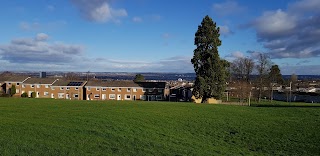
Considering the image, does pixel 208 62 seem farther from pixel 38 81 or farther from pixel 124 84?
pixel 38 81

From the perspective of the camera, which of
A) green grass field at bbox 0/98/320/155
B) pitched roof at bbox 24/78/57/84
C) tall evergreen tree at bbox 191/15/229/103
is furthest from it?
pitched roof at bbox 24/78/57/84

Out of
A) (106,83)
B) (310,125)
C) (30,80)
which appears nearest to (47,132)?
(310,125)

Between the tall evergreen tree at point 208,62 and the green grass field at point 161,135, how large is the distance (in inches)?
883

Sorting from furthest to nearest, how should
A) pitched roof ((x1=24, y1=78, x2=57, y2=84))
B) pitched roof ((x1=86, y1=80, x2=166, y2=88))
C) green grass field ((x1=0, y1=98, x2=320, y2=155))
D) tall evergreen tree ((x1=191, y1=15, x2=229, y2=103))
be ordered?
pitched roof ((x1=24, y1=78, x2=57, y2=84)), pitched roof ((x1=86, y1=80, x2=166, y2=88)), tall evergreen tree ((x1=191, y1=15, x2=229, y2=103)), green grass field ((x1=0, y1=98, x2=320, y2=155))

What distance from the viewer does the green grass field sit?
13.3 metres

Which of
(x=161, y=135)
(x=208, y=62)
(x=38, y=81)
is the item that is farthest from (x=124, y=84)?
(x=161, y=135)

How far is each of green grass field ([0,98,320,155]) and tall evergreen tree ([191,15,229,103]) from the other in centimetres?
2243

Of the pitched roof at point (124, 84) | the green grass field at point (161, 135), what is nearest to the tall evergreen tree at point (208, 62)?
the green grass field at point (161, 135)

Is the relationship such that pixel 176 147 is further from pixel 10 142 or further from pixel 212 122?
pixel 212 122

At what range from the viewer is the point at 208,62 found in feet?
158

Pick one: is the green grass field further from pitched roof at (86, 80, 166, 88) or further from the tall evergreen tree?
pitched roof at (86, 80, 166, 88)

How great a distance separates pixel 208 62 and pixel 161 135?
104 feet

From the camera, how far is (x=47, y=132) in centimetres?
1544

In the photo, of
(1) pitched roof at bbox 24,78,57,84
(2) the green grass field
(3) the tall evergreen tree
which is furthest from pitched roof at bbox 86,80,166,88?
(2) the green grass field
